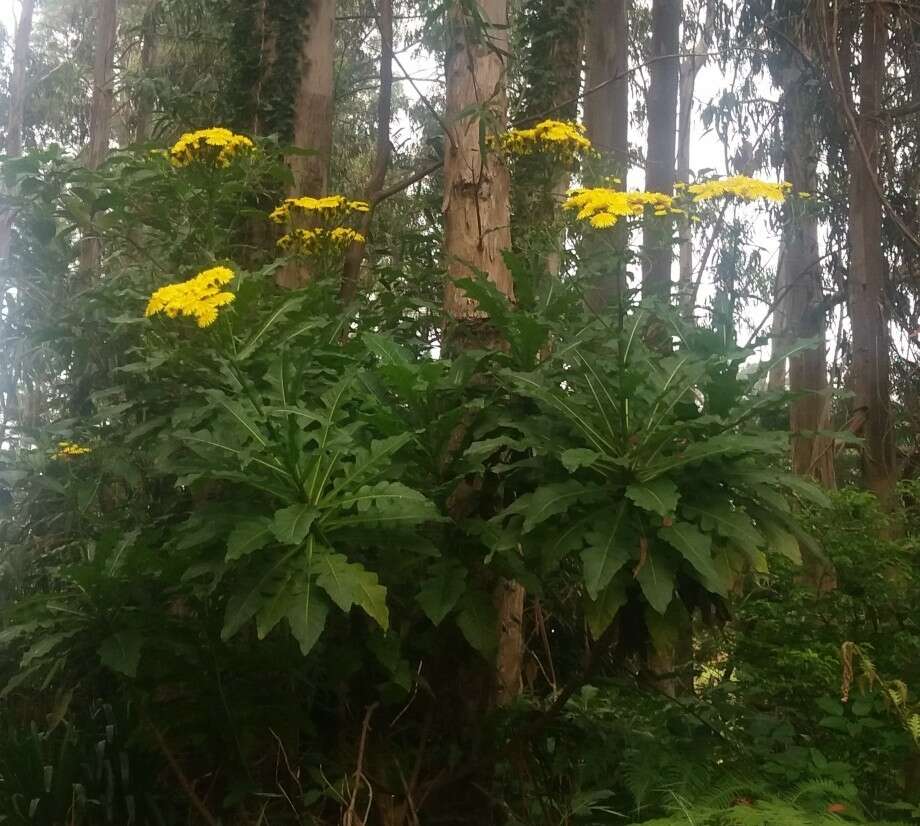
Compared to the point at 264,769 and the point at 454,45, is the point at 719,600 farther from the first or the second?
the point at 454,45

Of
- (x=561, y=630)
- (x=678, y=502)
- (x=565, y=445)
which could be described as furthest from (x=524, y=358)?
(x=561, y=630)

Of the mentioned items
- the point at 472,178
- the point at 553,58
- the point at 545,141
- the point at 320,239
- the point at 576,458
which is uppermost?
the point at 553,58

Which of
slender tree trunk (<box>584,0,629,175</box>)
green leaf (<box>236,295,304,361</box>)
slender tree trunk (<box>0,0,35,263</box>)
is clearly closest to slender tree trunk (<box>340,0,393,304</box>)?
green leaf (<box>236,295,304,361</box>)

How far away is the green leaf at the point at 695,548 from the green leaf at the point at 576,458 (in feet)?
0.95

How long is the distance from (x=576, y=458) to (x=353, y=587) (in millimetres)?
723

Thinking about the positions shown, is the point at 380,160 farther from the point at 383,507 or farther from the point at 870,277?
the point at 870,277

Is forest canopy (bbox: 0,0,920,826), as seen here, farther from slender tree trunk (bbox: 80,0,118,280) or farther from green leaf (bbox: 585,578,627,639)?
slender tree trunk (bbox: 80,0,118,280)

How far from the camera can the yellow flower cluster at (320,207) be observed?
428 cm

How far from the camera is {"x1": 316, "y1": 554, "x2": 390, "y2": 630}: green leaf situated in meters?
2.69

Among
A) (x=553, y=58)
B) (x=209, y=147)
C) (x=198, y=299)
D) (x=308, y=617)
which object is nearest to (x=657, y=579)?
(x=308, y=617)

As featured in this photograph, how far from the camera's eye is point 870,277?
7.55 metres

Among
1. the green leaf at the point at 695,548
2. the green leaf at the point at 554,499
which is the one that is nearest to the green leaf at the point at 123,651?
the green leaf at the point at 554,499

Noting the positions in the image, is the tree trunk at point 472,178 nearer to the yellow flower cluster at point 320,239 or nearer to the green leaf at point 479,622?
the yellow flower cluster at point 320,239

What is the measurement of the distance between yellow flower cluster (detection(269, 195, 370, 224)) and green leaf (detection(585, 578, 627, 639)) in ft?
7.51
